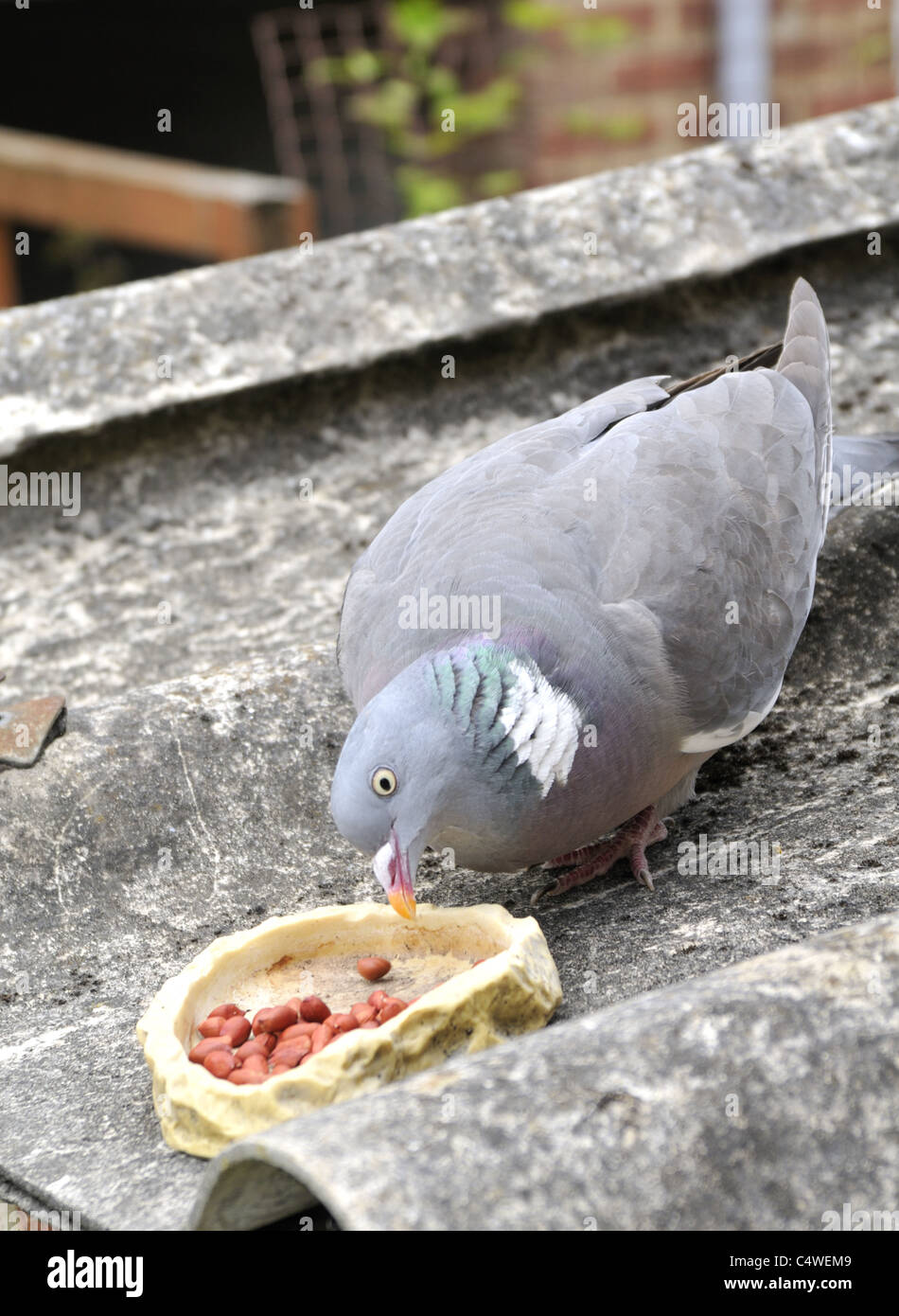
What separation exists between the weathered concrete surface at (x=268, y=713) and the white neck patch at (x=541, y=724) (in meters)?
0.33

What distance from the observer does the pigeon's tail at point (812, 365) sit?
9.93ft

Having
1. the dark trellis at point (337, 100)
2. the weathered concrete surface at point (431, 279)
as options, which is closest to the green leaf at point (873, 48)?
the dark trellis at point (337, 100)

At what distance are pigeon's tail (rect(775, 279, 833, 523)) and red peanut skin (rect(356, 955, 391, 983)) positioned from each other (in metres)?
1.32

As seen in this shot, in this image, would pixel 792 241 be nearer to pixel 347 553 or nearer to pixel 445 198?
pixel 347 553

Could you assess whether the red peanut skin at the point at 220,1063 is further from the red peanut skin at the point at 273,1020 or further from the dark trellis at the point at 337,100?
the dark trellis at the point at 337,100

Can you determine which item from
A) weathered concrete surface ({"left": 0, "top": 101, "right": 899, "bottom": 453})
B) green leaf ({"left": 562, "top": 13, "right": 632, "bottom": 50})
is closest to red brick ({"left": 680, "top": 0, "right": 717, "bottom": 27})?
green leaf ({"left": 562, "top": 13, "right": 632, "bottom": 50})

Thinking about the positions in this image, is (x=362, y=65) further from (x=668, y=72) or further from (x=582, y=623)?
(x=582, y=623)

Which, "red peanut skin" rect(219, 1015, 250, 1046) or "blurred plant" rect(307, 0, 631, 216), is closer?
"red peanut skin" rect(219, 1015, 250, 1046)

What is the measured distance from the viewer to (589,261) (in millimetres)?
4262

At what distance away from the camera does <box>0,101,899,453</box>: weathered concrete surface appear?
406cm

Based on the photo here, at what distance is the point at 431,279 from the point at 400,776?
7.97ft

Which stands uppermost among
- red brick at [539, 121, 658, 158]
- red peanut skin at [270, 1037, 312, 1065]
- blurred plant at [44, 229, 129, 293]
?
red brick at [539, 121, 658, 158]

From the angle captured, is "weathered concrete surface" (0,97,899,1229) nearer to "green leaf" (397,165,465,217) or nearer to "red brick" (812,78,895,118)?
"red brick" (812,78,895,118)
